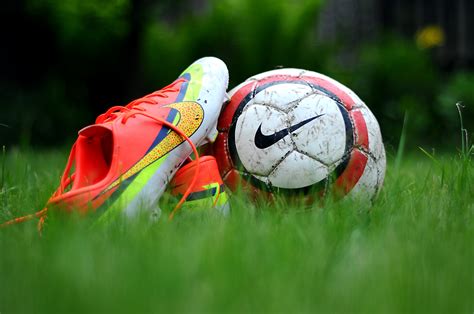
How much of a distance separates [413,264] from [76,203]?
3.24 feet

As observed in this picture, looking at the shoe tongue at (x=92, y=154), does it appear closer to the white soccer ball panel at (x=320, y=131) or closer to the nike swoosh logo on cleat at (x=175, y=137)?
the nike swoosh logo on cleat at (x=175, y=137)

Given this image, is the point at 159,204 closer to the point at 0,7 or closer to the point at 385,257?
the point at 385,257

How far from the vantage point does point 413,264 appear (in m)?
1.50

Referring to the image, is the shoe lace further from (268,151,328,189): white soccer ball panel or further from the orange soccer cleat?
(268,151,328,189): white soccer ball panel

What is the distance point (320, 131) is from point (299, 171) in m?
0.16

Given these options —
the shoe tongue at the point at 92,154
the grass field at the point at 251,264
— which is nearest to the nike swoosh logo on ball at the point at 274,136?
the grass field at the point at 251,264

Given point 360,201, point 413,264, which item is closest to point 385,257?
point 413,264

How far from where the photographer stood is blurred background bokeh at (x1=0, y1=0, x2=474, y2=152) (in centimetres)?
650

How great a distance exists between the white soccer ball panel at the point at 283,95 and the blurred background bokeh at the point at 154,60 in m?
3.99

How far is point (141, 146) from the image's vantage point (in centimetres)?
215

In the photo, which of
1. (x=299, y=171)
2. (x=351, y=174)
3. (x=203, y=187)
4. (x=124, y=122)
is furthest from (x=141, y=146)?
(x=351, y=174)

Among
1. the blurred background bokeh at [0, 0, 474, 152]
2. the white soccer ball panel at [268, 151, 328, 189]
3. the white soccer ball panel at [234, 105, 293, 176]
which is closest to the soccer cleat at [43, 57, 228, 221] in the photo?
the white soccer ball panel at [234, 105, 293, 176]

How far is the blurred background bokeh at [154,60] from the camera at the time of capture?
6.50 meters

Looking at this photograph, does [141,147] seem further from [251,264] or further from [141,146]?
[251,264]
